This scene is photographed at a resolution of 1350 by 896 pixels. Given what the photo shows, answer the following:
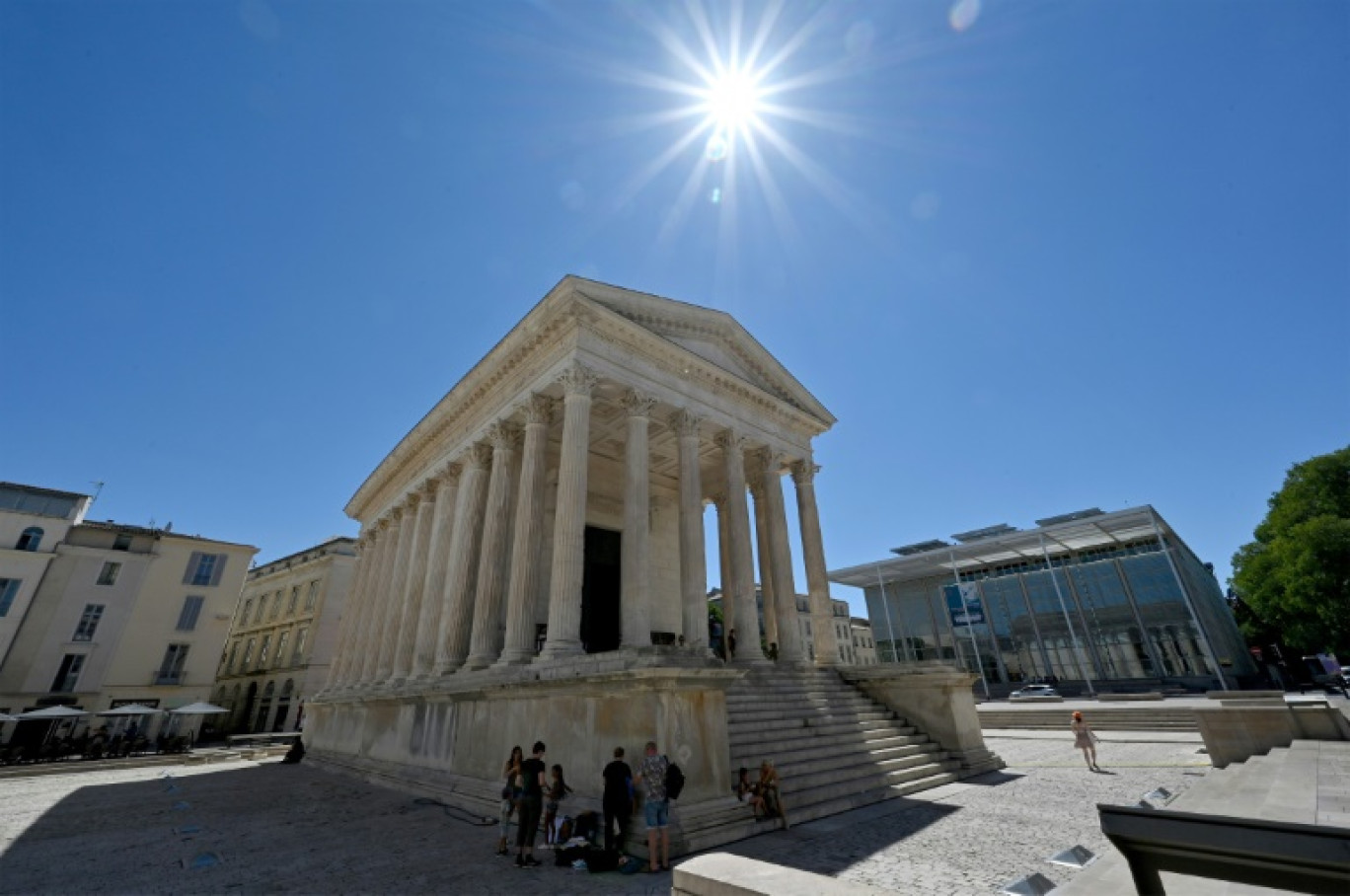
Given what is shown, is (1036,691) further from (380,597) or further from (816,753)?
(380,597)

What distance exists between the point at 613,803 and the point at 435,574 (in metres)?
13.1

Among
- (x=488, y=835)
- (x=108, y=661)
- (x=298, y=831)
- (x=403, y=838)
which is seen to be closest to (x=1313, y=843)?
(x=488, y=835)

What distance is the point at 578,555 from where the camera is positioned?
1316cm

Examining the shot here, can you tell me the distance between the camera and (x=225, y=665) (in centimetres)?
4478

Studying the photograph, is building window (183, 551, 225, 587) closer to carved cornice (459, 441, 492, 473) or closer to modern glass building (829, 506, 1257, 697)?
carved cornice (459, 441, 492, 473)

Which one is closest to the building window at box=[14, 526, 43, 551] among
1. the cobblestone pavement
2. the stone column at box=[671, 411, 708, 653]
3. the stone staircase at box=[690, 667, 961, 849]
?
the cobblestone pavement

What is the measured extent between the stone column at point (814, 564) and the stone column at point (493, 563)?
29.8ft

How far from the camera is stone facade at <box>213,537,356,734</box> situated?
1485 inches

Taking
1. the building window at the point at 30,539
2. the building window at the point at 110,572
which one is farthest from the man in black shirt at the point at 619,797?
the building window at the point at 30,539

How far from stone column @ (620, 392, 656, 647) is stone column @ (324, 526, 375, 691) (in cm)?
1802

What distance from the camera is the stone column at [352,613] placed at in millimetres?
25153

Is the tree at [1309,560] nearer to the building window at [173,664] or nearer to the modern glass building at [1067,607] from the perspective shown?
the modern glass building at [1067,607]

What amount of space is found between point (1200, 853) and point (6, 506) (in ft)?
156

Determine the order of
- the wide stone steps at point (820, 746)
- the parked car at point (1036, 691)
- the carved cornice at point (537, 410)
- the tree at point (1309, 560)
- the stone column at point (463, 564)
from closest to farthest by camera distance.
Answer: the wide stone steps at point (820, 746) → the carved cornice at point (537, 410) → the stone column at point (463, 564) → the tree at point (1309, 560) → the parked car at point (1036, 691)
